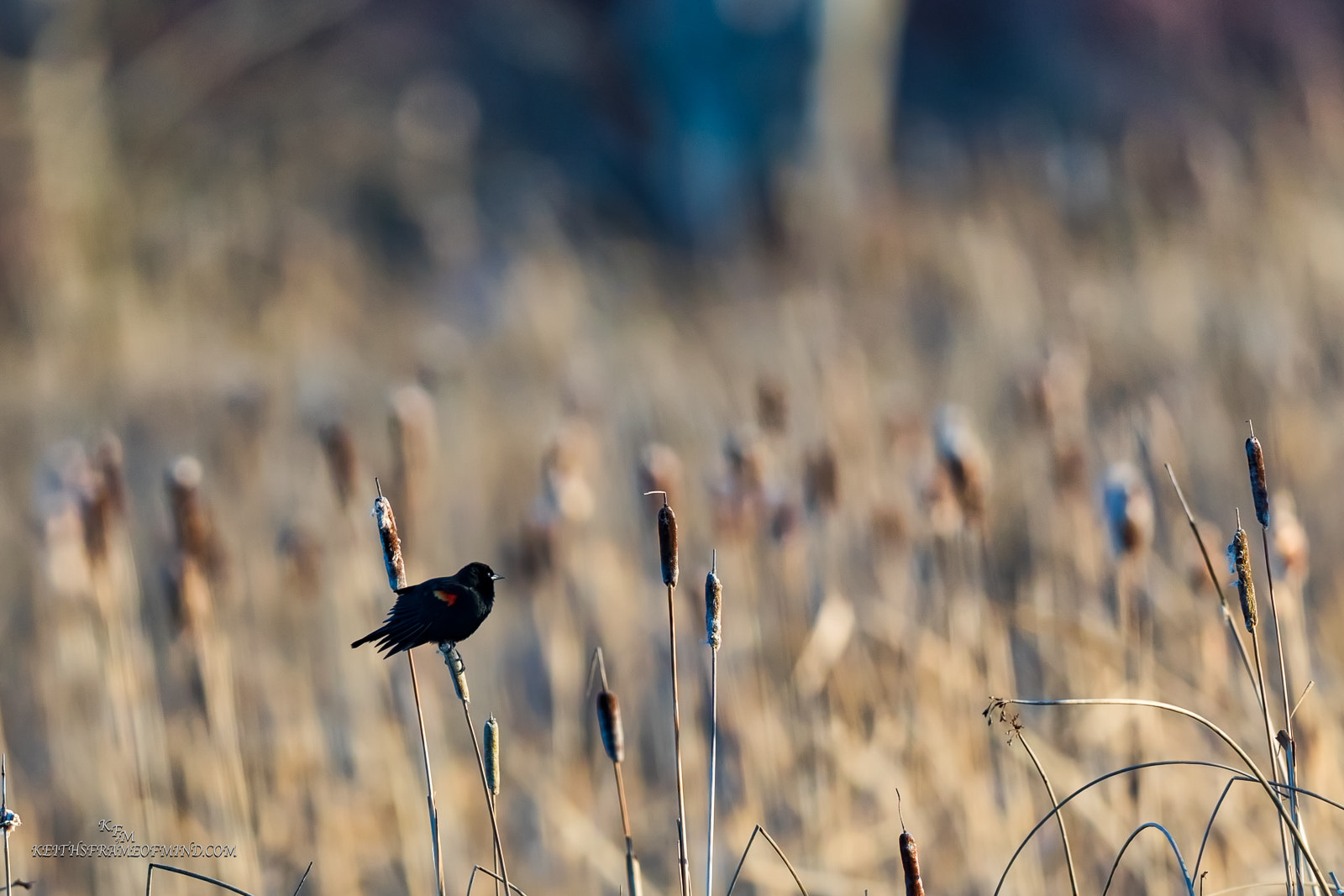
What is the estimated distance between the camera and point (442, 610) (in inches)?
29.5

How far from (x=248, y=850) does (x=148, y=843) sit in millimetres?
229

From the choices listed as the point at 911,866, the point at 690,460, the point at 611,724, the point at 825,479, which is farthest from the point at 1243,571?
the point at 690,460

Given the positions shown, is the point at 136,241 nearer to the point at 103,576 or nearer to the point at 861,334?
the point at 861,334

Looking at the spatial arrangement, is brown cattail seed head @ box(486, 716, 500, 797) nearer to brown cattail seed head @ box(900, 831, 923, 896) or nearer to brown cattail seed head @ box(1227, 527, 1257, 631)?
brown cattail seed head @ box(900, 831, 923, 896)

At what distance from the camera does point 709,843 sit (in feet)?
2.95

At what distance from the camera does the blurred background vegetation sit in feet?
5.29

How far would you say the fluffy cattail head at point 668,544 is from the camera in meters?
0.76

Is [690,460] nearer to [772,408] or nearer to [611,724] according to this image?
[772,408]

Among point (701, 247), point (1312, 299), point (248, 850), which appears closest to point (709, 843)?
point (248, 850)

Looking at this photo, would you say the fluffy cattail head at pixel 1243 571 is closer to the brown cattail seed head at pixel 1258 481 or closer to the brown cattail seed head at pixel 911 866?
the brown cattail seed head at pixel 1258 481

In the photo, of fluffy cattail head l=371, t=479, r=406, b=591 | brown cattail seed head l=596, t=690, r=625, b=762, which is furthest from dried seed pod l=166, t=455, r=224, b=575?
brown cattail seed head l=596, t=690, r=625, b=762

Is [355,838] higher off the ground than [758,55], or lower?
lower

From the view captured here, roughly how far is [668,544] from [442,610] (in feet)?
0.52

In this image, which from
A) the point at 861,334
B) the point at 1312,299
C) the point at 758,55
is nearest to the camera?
the point at 1312,299
